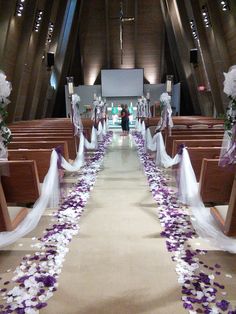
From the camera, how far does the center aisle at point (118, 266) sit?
2309mm

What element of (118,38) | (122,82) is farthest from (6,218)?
(122,82)

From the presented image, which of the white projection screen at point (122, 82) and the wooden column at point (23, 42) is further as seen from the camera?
the white projection screen at point (122, 82)

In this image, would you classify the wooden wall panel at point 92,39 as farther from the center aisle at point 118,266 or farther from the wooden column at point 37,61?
the center aisle at point 118,266

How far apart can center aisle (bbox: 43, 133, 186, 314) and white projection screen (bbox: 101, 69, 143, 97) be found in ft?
62.7

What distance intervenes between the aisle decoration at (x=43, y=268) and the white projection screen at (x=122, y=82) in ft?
63.4

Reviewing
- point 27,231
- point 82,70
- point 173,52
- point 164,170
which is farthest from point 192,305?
point 82,70

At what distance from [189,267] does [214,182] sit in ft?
4.57

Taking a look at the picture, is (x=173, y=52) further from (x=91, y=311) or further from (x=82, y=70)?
(x=91, y=311)

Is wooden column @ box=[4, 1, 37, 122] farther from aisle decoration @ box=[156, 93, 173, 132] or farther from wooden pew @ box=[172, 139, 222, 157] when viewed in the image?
wooden pew @ box=[172, 139, 222, 157]

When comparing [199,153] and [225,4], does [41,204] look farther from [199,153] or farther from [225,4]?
[225,4]

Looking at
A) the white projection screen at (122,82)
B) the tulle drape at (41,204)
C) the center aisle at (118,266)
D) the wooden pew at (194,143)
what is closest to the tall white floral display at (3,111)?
the tulle drape at (41,204)

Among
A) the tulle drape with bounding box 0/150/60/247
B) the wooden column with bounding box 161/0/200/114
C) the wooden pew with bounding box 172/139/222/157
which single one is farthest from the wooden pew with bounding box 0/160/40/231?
the wooden column with bounding box 161/0/200/114

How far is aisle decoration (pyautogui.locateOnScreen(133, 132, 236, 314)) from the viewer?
229 centimetres

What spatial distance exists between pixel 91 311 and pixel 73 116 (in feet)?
18.9
